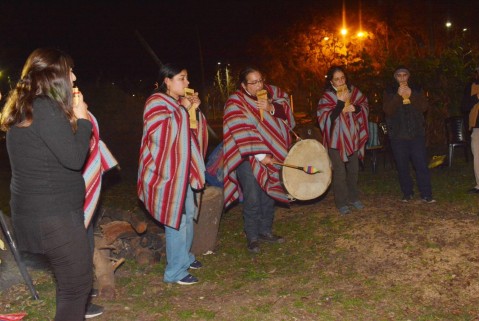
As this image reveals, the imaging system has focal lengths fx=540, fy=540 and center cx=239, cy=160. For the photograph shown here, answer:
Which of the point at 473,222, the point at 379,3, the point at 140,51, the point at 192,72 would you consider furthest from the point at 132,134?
the point at 473,222

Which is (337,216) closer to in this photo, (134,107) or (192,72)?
(134,107)

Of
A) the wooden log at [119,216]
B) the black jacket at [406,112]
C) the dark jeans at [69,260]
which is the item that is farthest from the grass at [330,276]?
the dark jeans at [69,260]

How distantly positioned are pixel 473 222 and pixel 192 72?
26.8 m

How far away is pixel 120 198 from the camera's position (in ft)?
29.0

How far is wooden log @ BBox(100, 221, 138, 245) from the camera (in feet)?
18.1

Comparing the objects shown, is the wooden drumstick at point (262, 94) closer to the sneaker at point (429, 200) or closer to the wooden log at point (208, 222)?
the wooden log at point (208, 222)

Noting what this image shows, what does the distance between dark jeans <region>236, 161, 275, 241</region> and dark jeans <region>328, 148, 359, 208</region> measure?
114 cm

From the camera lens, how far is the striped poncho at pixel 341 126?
651 cm

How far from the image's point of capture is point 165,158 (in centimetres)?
462

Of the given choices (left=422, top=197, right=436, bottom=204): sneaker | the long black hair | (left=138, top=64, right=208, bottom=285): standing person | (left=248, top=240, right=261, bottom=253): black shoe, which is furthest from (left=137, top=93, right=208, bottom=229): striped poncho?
(left=422, top=197, right=436, bottom=204): sneaker

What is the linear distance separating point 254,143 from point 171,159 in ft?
3.79

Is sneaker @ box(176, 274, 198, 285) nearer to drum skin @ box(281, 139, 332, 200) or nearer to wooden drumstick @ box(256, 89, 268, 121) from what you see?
drum skin @ box(281, 139, 332, 200)

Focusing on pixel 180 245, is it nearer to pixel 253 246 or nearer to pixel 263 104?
pixel 253 246

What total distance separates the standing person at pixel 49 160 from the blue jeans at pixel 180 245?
1.82 meters
